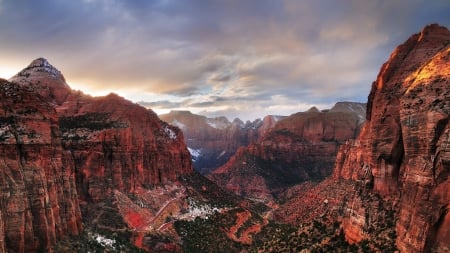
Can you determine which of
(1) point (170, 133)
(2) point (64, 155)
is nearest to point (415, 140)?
(2) point (64, 155)

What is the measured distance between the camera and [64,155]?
223 ft

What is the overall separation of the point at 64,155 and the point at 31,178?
2003 cm

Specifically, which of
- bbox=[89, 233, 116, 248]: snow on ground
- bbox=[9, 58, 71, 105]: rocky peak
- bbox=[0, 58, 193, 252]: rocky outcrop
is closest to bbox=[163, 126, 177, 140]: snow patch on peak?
bbox=[0, 58, 193, 252]: rocky outcrop

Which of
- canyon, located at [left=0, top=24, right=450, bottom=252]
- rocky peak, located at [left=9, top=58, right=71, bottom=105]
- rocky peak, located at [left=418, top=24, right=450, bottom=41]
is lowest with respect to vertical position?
canyon, located at [left=0, top=24, right=450, bottom=252]

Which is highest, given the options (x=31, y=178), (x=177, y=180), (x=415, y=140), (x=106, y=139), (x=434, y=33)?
(x=434, y=33)

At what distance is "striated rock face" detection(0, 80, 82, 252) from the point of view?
44.4 meters

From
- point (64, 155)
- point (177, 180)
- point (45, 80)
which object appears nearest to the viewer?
point (64, 155)

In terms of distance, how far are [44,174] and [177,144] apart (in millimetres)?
70695

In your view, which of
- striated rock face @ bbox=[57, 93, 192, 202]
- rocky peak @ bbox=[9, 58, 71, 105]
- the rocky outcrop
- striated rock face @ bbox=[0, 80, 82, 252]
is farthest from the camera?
rocky peak @ bbox=[9, 58, 71, 105]

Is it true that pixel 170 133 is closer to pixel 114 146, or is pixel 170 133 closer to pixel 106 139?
pixel 114 146

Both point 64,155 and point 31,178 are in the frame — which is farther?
point 64,155

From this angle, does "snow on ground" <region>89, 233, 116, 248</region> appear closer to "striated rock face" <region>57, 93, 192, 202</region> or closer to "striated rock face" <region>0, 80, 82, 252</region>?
"striated rock face" <region>0, 80, 82, 252</region>

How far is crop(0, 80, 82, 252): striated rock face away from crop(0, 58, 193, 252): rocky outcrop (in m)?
0.11

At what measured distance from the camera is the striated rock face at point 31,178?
146 feet
